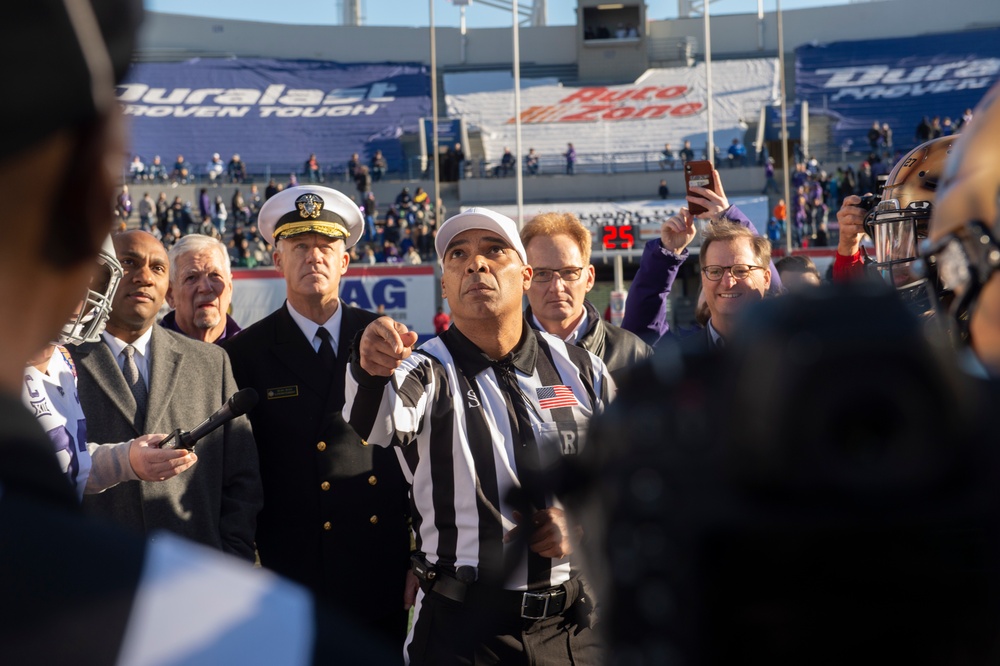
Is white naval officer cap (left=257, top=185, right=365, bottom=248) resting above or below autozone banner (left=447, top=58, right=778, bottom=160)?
below

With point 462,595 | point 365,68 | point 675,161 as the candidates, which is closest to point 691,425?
point 462,595

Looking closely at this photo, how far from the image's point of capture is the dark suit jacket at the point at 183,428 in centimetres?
341

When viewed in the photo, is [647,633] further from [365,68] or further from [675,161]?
[365,68]

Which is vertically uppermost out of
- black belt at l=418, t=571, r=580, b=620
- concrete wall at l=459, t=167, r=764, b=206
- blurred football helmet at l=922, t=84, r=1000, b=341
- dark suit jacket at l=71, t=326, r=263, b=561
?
concrete wall at l=459, t=167, r=764, b=206

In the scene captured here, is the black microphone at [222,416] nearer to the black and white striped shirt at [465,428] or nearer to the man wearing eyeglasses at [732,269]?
the black and white striped shirt at [465,428]

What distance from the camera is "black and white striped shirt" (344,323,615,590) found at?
2.77m

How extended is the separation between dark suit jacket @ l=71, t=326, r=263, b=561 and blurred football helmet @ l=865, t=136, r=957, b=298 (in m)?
2.20

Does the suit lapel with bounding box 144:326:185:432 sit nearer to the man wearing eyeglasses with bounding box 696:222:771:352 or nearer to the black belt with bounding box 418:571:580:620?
the black belt with bounding box 418:571:580:620

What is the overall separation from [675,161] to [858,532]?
36.3m

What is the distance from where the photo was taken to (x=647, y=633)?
585 mm

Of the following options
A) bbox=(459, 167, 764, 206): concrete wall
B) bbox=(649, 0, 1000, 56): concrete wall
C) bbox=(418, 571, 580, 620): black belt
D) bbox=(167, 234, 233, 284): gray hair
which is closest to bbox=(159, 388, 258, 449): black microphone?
bbox=(418, 571, 580, 620): black belt

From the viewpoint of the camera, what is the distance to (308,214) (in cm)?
415

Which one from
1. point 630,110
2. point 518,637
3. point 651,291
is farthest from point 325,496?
point 630,110

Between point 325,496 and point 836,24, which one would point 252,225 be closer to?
point 836,24
